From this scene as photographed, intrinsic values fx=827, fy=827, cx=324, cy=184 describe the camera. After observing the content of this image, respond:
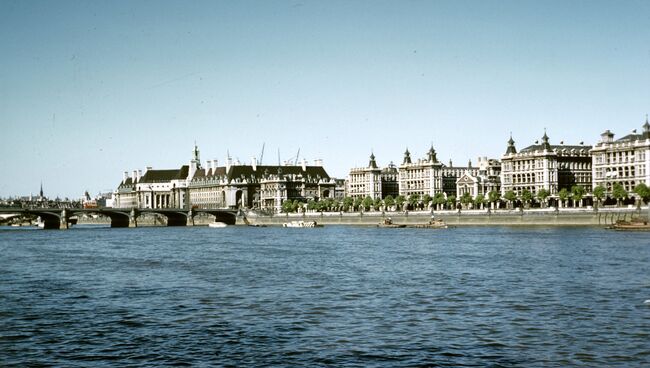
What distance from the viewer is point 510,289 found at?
1497 inches

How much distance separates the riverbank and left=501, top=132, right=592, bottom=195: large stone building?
→ 2582cm

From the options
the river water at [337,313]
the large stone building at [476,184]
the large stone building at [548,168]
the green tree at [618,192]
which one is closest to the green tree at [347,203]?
the large stone building at [476,184]

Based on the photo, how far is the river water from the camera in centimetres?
2397

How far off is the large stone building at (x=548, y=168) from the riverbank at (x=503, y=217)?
25821 millimetres

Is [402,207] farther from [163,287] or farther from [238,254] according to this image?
[163,287]

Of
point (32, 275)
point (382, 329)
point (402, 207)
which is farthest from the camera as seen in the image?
point (402, 207)

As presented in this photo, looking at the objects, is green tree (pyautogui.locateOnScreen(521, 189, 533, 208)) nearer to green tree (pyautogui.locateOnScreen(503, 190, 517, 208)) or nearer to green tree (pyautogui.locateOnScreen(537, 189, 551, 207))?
green tree (pyautogui.locateOnScreen(537, 189, 551, 207))

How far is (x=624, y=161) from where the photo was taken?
456 ft

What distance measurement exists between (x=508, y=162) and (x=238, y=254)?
4233 inches

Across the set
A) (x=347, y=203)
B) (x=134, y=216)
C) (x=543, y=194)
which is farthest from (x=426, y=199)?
(x=134, y=216)

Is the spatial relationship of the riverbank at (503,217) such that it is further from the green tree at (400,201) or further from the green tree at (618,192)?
the green tree at (400,201)

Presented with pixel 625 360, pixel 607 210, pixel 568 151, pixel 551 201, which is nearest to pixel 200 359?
pixel 625 360

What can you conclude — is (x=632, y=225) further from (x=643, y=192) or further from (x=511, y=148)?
(x=511, y=148)

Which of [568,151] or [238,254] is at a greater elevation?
[568,151]
